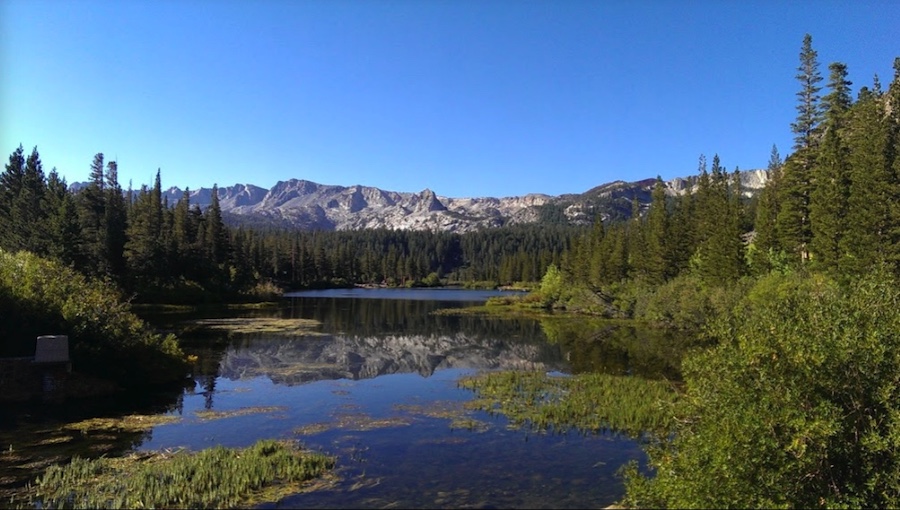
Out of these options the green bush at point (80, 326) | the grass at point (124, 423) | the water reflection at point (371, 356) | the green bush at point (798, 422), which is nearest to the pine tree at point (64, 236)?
the water reflection at point (371, 356)

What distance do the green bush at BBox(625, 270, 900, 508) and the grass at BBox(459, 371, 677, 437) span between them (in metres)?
6.54

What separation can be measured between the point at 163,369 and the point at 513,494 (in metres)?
23.0

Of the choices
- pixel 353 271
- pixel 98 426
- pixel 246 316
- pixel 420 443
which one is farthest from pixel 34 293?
pixel 353 271

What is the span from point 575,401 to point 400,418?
8188mm

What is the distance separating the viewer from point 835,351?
11.9 meters

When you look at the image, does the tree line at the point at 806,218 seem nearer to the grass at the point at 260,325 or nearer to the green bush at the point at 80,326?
the green bush at the point at 80,326

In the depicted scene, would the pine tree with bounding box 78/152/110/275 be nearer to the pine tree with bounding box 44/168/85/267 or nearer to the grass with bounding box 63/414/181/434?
the pine tree with bounding box 44/168/85/267

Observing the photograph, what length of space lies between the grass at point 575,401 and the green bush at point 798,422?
6.54 metres

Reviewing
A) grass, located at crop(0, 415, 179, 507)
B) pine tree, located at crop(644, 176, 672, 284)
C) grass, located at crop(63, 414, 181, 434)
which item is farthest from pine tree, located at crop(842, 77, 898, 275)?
grass, located at crop(0, 415, 179, 507)

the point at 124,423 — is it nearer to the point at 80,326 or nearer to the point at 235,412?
the point at 235,412

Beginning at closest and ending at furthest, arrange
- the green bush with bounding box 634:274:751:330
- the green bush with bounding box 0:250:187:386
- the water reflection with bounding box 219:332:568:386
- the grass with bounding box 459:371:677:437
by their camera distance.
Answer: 1. the grass with bounding box 459:371:677:437
2. the green bush with bounding box 0:250:187:386
3. the water reflection with bounding box 219:332:568:386
4. the green bush with bounding box 634:274:751:330

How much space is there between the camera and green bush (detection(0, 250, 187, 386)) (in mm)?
26453

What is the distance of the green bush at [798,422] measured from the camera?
1103 cm

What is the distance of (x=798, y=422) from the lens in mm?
10891
